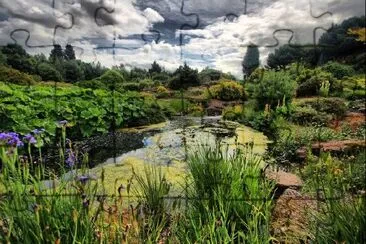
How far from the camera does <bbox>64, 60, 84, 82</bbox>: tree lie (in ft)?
22.0

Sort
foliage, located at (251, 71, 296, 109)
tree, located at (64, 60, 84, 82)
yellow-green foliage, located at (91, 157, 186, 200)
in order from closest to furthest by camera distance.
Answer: yellow-green foliage, located at (91, 157, 186, 200) < tree, located at (64, 60, 84, 82) < foliage, located at (251, 71, 296, 109)

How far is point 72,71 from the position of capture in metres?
7.53

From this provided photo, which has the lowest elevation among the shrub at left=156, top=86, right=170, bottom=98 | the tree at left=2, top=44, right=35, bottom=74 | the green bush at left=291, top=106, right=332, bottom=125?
the green bush at left=291, top=106, right=332, bottom=125

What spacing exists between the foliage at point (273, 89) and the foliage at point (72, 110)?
292cm

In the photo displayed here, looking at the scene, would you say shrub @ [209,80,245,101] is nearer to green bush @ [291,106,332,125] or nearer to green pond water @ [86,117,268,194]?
green pond water @ [86,117,268,194]

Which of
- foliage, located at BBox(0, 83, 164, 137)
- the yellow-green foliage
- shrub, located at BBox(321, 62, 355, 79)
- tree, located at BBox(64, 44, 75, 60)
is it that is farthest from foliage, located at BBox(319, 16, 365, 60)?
foliage, located at BBox(0, 83, 164, 137)

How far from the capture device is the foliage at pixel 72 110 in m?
7.86

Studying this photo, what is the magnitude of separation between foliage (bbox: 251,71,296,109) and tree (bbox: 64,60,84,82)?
5442mm

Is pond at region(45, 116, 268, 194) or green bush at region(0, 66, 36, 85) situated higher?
green bush at region(0, 66, 36, 85)

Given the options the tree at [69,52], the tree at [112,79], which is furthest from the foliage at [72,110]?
the tree at [69,52]

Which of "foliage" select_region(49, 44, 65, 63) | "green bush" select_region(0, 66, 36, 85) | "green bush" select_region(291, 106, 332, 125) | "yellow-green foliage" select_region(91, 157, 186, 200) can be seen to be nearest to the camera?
"foliage" select_region(49, 44, 65, 63)

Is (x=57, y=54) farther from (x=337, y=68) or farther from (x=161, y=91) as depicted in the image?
(x=161, y=91)

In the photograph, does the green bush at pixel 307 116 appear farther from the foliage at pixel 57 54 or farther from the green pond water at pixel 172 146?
the foliage at pixel 57 54

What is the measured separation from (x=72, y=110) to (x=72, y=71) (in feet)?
7.67
